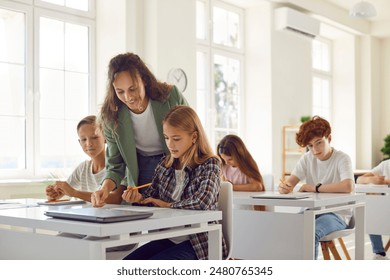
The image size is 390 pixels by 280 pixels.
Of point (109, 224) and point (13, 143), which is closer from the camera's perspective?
point (109, 224)

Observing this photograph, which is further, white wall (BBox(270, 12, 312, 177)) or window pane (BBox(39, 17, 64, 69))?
white wall (BBox(270, 12, 312, 177))

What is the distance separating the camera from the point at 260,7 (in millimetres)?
6977

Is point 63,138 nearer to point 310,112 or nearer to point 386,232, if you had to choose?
point 386,232

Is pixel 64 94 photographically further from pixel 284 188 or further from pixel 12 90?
pixel 284 188

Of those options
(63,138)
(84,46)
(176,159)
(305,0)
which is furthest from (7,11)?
(305,0)

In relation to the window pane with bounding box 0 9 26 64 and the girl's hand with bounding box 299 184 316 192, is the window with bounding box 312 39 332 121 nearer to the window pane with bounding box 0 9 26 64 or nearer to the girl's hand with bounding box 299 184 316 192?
the window pane with bounding box 0 9 26 64

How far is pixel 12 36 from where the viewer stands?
451cm

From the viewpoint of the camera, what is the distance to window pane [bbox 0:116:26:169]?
441 centimetres

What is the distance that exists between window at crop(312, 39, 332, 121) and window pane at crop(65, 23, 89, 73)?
14.7ft

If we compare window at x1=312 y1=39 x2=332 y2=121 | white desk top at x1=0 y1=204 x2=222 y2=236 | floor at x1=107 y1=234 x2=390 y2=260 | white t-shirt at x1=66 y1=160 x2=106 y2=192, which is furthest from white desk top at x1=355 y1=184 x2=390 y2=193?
window at x1=312 y1=39 x2=332 y2=121

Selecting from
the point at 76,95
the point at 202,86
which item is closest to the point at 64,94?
the point at 76,95

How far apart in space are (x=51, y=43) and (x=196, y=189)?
3.07 meters

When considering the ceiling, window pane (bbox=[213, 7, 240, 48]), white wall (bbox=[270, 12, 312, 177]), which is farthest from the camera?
the ceiling

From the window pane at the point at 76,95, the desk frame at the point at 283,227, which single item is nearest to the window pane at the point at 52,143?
the window pane at the point at 76,95
